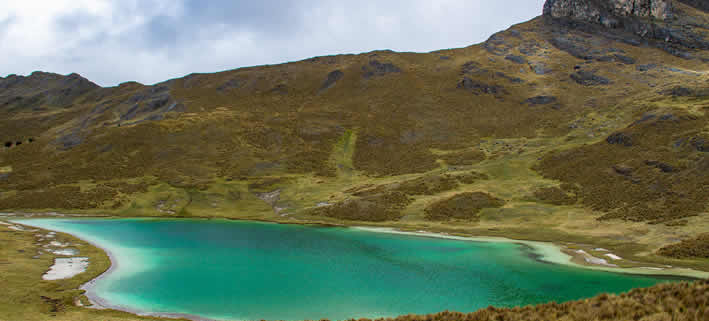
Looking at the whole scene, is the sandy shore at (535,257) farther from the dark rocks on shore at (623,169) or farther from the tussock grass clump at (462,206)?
the dark rocks on shore at (623,169)

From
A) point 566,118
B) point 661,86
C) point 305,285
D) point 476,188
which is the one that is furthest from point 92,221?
point 661,86

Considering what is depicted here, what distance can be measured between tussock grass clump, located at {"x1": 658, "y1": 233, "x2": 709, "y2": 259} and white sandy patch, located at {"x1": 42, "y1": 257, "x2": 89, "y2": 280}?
71.1 metres

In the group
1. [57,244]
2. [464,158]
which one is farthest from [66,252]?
[464,158]

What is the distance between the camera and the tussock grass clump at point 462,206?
3455 inches

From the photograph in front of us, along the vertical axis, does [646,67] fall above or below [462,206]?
above

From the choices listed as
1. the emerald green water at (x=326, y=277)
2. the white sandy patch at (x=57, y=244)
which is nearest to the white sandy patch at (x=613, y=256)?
the emerald green water at (x=326, y=277)

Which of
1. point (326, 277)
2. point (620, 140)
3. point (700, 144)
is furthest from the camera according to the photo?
point (620, 140)

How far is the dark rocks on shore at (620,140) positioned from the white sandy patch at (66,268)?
12104 cm

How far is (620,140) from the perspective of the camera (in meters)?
111

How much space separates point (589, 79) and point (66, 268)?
21360 cm

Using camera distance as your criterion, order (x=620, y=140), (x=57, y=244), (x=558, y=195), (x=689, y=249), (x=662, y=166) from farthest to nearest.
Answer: (x=620, y=140) → (x=558, y=195) → (x=662, y=166) → (x=57, y=244) → (x=689, y=249)

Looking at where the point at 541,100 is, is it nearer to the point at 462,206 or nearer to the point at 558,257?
the point at 462,206

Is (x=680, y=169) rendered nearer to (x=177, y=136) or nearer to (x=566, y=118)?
(x=566, y=118)

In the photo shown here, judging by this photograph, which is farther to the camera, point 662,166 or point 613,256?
point 662,166
